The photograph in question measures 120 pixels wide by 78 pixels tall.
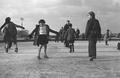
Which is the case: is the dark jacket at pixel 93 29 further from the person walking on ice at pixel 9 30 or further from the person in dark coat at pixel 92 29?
the person walking on ice at pixel 9 30

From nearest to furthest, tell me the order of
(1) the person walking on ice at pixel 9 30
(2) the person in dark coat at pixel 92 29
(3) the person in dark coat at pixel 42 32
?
1. (2) the person in dark coat at pixel 92 29
2. (3) the person in dark coat at pixel 42 32
3. (1) the person walking on ice at pixel 9 30

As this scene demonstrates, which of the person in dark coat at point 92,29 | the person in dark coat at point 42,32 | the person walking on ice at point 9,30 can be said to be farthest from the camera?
the person walking on ice at point 9,30

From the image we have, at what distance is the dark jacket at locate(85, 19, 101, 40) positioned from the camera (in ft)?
45.4

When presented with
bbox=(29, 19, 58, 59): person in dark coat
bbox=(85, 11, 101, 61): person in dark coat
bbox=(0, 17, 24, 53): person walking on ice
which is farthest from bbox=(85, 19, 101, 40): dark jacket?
bbox=(0, 17, 24, 53): person walking on ice

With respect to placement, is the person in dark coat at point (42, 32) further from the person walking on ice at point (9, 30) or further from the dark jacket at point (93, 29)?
the person walking on ice at point (9, 30)

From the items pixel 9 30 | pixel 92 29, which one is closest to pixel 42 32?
pixel 92 29

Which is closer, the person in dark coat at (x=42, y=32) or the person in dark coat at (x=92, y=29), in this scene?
the person in dark coat at (x=92, y=29)

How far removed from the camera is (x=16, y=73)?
949 cm

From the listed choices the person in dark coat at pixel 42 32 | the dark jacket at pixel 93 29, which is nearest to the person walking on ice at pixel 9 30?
the person in dark coat at pixel 42 32

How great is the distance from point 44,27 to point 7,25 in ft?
14.1

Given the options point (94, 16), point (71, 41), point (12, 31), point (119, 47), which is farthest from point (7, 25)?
point (119, 47)

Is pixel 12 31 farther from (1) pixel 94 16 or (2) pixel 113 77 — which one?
(2) pixel 113 77

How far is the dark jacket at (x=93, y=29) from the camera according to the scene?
13.9m

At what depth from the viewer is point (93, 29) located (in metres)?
13.9
